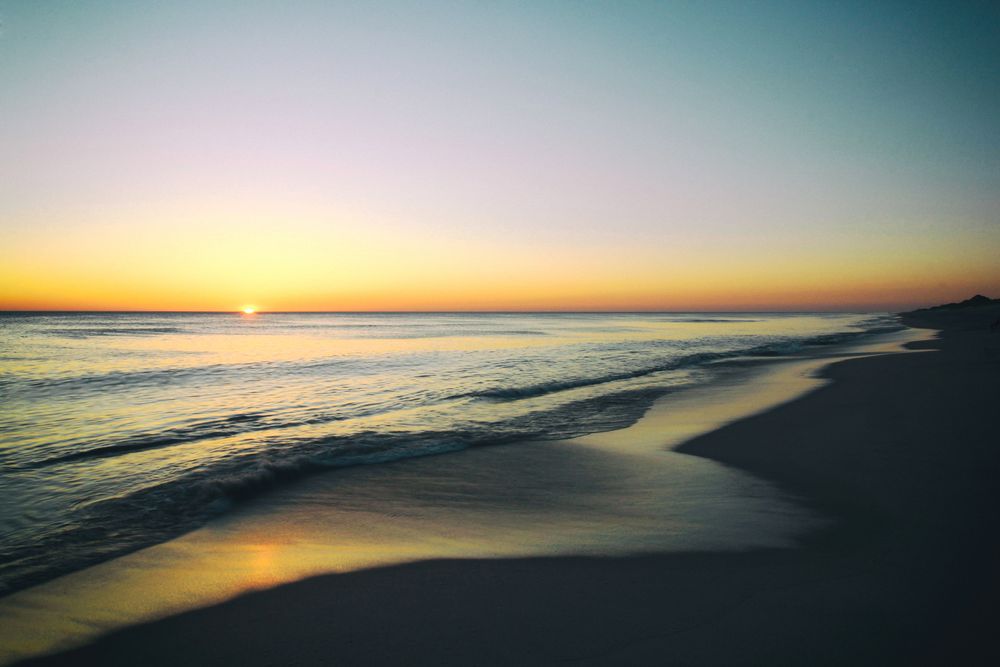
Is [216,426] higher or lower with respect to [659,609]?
lower

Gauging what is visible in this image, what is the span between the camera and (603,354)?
3216 centimetres

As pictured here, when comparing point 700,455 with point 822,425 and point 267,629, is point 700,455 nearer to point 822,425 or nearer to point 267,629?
point 822,425

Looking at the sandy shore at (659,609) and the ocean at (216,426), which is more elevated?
the sandy shore at (659,609)

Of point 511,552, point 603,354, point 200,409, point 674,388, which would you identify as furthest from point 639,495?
point 603,354

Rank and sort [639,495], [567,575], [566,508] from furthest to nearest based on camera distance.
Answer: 1. [639,495]
2. [566,508]
3. [567,575]

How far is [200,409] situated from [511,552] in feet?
A: 41.2

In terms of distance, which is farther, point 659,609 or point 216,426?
point 216,426

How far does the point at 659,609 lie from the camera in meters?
3.94

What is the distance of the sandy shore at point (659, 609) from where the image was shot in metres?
3.46

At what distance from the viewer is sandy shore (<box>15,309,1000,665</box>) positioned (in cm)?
346

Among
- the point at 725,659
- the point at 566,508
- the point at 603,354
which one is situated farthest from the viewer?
the point at 603,354

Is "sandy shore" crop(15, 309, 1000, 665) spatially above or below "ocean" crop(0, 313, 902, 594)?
above

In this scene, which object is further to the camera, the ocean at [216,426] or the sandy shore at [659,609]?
the ocean at [216,426]

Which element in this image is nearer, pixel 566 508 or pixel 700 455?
pixel 566 508
